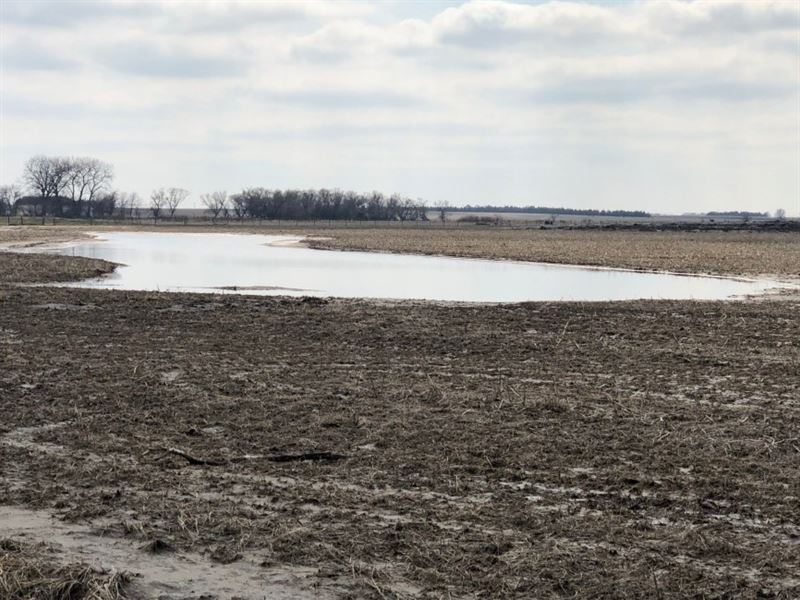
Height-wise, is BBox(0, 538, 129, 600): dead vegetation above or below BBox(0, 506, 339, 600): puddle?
above

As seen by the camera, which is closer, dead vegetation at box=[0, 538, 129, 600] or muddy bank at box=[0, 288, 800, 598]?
dead vegetation at box=[0, 538, 129, 600]

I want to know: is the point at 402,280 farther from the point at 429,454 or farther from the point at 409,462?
the point at 409,462

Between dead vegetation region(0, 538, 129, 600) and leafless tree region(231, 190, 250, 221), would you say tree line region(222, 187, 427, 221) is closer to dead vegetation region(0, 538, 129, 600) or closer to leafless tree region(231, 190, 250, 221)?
leafless tree region(231, 190, 250, 221)

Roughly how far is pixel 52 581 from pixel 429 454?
13.3ft

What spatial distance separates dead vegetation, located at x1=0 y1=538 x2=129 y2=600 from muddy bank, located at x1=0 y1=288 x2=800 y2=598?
Result: 730 millimetres

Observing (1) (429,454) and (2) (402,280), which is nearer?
(1) (429,454)

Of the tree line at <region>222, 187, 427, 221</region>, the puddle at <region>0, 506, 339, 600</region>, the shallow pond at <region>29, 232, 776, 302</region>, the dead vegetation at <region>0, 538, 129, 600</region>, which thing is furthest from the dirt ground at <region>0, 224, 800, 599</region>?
the tree line at <region>222, 187, 427, 221</region>

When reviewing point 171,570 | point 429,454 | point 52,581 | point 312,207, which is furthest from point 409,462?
point 312,207

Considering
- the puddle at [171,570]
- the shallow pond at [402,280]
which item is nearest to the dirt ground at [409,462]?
the puddle at [171,570]

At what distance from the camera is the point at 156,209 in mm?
177750

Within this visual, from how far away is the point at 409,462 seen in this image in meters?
8.63

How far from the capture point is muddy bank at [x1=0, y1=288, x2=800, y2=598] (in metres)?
6.33

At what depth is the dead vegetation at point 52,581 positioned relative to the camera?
18.2 ft

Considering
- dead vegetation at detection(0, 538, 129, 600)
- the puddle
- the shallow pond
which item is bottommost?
the puddle
